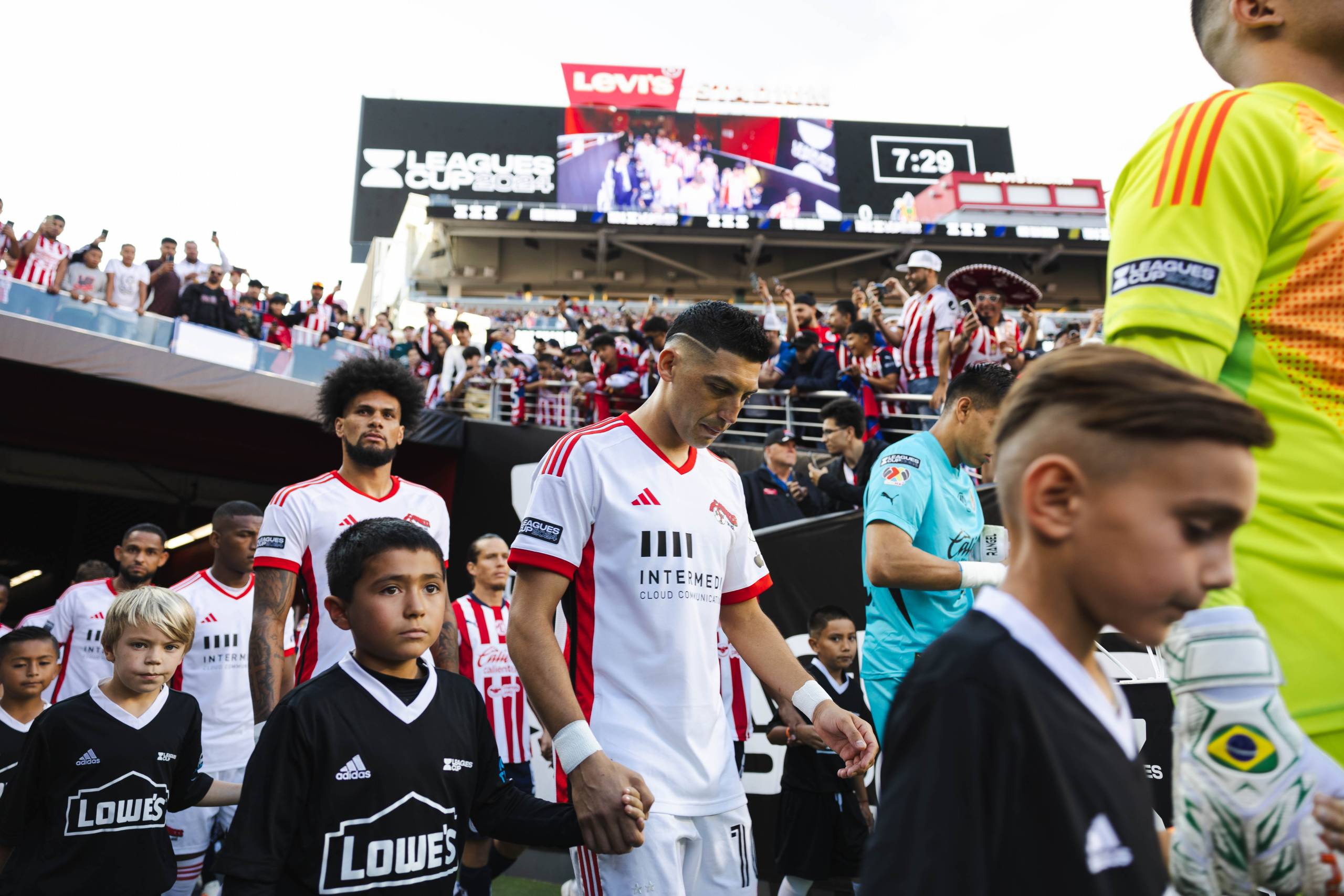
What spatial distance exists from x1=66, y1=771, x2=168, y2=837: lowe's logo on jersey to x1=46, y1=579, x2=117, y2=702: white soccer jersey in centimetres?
347

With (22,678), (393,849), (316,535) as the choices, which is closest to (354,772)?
(393,849)

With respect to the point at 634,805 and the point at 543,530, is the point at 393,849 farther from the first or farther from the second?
the point at 543,530

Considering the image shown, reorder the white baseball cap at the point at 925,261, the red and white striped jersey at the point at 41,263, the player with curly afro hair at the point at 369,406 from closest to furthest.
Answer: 1. the player with curly afro hair at the point at 369,406
2. the white baseball cap at the point at 925,261
3. the red and white striped jersey at the point at 41,263

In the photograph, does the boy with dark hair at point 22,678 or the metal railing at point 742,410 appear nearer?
the boy with dark hair at point 22,678

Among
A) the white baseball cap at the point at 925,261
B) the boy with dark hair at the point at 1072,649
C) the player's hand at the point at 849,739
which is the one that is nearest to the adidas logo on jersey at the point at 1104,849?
the boy with dark hair at the point at 1072,649

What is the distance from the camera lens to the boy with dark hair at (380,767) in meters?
2.50

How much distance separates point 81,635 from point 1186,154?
7.85 m

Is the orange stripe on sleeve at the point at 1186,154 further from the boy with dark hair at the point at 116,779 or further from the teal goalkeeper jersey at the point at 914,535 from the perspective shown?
the boy with dark hair at the point at 116,779

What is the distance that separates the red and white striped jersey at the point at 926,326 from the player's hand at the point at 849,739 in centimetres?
706

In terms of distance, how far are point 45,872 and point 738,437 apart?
10703mm

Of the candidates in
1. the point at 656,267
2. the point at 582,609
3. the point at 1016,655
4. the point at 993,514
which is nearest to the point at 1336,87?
the point at 1016,655

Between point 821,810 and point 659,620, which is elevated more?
point 659,620

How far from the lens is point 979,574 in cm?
349

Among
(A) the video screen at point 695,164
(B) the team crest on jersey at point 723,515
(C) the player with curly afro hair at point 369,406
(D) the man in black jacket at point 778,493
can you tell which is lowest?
(B) the team crest on jersey at point 723,515
